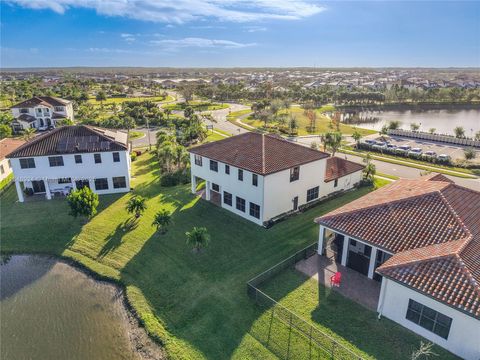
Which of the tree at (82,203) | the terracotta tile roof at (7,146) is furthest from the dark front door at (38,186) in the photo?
the terracotta tile roof at (7,146)

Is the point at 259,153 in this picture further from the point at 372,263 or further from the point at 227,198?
the point at 372,263

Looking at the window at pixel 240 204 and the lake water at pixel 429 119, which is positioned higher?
the window at pixel 240 204

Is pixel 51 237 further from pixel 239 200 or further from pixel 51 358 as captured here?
pixel 239 200

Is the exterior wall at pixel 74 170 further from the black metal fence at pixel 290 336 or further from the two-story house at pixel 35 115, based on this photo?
the two-story house at pixel 35 115

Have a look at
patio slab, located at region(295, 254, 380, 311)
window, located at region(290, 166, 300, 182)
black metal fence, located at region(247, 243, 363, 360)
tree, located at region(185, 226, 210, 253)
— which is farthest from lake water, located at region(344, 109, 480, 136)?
black metal fence, located at region(247, 243, 363, 360)

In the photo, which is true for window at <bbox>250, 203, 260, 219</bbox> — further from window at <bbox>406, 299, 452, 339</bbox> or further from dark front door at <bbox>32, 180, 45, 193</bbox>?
dark front door at <bbox>32, 180, 45, 193</bbox>
